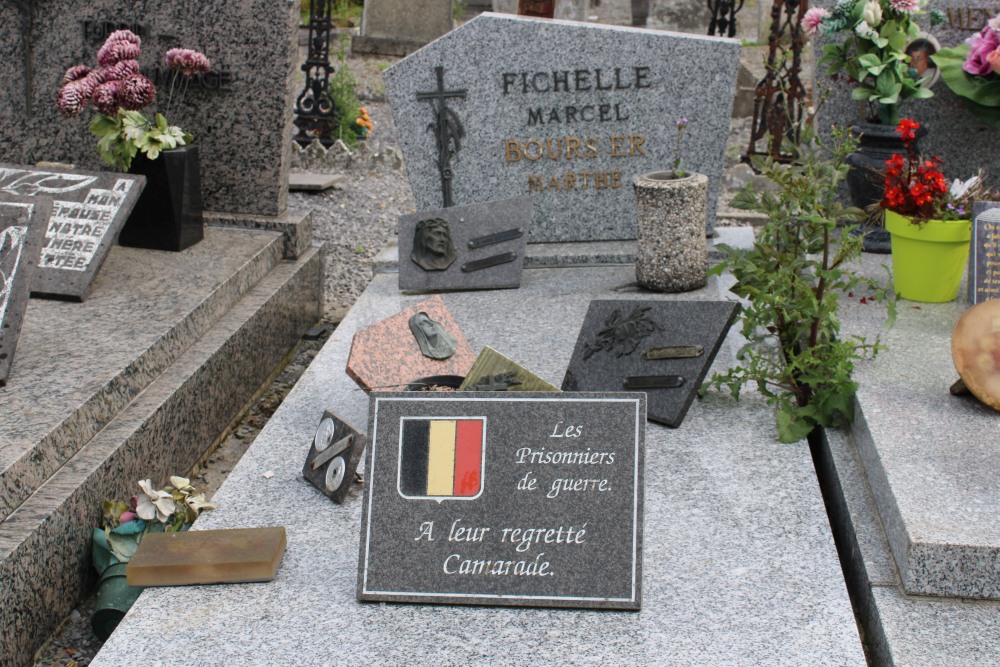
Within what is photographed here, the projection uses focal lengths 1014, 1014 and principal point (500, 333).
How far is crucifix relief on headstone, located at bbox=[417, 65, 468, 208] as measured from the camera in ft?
16.1

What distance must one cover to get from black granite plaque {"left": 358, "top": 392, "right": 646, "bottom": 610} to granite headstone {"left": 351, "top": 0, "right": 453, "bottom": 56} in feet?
34.4

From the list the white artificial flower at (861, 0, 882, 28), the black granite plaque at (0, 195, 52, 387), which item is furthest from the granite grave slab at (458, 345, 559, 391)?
the white artificial flower at (861, 0, 882, 28)

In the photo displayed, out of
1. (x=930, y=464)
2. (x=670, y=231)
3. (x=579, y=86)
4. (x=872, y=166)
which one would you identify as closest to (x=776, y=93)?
(x=872, y=166)

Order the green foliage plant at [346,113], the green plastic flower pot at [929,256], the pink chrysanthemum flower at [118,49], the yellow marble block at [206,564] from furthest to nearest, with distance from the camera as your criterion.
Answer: the green foliage plant at [346,113] → the pink chrysanthemum flower at [118,49] → the green plastic flower pot at [929,256] → the yellow marble block at [206,564]

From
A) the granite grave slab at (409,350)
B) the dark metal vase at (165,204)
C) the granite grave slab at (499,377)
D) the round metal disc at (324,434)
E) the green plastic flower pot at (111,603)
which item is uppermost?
the dark metal vase at (165,204)

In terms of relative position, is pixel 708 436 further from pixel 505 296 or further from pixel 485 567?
pixel 505 296

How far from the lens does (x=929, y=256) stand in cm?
391

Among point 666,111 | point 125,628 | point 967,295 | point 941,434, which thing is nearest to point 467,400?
point 125,628

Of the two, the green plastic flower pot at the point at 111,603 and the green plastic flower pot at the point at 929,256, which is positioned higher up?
the green plastic flower pot at the point at 929,256

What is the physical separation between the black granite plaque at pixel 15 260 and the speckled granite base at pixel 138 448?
0.17 meters

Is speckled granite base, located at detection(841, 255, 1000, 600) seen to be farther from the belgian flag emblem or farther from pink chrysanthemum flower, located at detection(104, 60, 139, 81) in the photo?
pink chrysanthemum flower, located at detection(104, 60, 139, 81)

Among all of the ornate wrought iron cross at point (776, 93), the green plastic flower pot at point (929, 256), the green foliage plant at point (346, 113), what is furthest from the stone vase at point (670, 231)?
the green foliage plant at point (346, 113)

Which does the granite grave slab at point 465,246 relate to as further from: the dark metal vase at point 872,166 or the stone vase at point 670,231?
the dark metal vase at point 872,166

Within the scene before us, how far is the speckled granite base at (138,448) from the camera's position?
8.46ft
